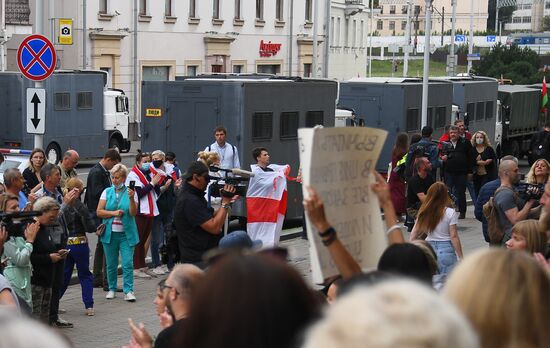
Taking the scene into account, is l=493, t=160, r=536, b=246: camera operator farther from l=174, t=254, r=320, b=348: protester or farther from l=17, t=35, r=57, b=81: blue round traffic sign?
l=174, t=254, r=320, b=348: protester

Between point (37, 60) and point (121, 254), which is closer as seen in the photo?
point (121, 254)

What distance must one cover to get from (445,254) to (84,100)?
83.1 feet

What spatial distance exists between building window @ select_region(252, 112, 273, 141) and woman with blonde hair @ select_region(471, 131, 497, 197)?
153 inches

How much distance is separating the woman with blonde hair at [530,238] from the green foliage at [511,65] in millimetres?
55936

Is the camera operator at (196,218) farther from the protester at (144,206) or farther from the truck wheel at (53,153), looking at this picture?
the truck wheel at (53,153)

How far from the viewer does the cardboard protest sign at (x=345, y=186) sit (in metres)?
4.56

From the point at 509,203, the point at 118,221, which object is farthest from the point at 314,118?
the point at 509,203

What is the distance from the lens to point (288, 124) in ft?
66.2

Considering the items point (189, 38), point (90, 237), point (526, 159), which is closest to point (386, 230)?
point (90, 237)

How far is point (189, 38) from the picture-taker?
50562 millimetres

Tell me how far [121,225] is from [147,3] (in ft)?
118

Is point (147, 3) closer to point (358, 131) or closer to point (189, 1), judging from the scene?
point (189, 1)

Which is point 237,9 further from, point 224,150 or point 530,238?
point 530,238

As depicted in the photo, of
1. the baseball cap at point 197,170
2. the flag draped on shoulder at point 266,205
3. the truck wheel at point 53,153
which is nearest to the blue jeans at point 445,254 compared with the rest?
the baseball cap at point 197,170
